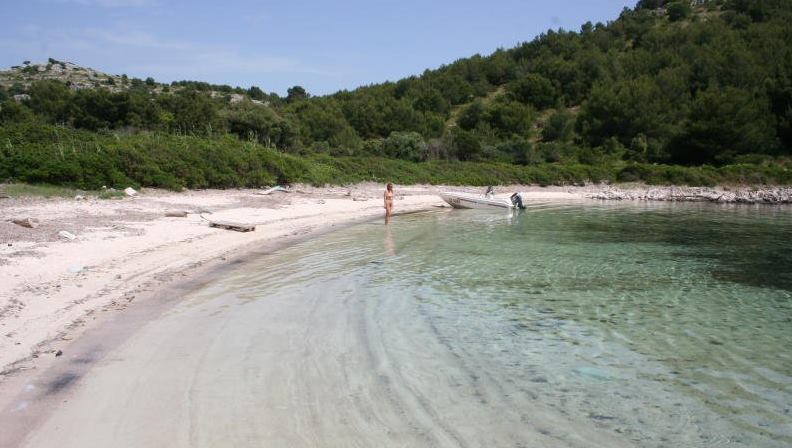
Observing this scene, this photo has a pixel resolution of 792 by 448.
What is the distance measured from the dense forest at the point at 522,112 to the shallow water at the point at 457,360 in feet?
45.7

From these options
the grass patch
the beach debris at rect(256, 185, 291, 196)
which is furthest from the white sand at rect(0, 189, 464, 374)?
the beach debris at rect(256, 185, 291, 196)

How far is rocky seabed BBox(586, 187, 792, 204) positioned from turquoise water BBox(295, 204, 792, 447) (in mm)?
17822

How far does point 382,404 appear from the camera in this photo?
499 cm

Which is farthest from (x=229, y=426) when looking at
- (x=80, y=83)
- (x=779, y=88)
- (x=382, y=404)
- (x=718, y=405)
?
(x=80, y=83)

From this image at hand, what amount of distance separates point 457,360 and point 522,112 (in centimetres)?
5295

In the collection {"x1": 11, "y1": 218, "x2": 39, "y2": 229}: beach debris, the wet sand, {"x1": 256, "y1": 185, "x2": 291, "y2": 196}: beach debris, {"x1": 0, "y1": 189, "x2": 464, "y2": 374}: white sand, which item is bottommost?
the wet sand

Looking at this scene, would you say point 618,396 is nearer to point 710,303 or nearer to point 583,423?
point 583,423

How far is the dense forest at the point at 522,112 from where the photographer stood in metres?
29.9

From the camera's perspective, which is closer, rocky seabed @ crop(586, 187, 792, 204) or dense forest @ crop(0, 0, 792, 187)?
dense forest @ crop(0, 0, 792, 187)

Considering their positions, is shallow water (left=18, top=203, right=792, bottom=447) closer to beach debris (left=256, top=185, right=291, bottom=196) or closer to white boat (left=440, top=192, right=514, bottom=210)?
beach debris (left=256, top=185, right=291, bottom=196)

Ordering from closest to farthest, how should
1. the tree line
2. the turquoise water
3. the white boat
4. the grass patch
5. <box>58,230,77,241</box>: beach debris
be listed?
the turquoise water, <box>58,230,77,241</box>: beach debris, the grass patch, the white boat, the tree line

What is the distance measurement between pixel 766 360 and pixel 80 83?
235 feet

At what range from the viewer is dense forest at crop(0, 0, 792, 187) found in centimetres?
2992

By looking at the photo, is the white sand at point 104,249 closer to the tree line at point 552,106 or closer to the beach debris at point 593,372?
the beach debris at point 593,372
